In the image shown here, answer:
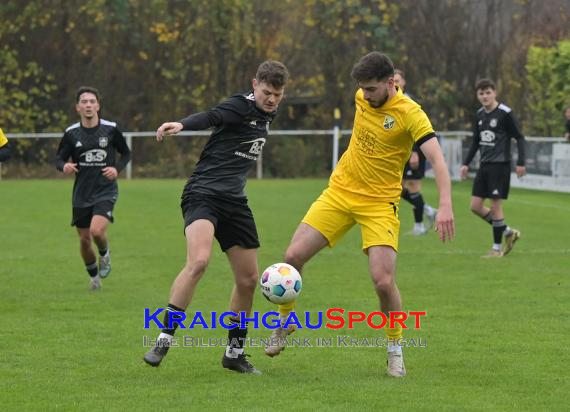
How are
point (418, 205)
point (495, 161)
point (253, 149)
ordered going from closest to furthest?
1. point (253, 149)
2. point (495, 161)
3. point (418, 205)

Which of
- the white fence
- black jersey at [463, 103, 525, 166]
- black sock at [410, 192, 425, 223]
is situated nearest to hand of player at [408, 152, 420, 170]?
black sock at [410, 192, 425, 223]

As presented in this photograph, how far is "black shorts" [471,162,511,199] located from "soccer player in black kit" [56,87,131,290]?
4.89 m

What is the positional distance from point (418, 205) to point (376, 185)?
29.5 ft

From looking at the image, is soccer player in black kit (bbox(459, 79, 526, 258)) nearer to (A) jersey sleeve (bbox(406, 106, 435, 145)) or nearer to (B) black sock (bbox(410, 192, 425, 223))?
(B) black sock (bbox(410, 192, 425, 223))

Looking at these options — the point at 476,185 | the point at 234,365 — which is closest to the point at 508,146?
the point at 476,185

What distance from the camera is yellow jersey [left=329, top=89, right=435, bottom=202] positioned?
729cm

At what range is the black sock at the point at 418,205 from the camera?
1634 centimetres

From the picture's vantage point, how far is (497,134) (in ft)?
45.7

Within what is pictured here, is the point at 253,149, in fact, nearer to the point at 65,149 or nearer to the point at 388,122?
the point at 388,122

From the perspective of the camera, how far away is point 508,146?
13953mm

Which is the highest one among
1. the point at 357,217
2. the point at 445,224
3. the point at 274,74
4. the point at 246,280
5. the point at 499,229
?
the point at 274,74

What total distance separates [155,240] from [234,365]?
8.78 metres

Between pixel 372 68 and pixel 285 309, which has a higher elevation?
pixel 372 68

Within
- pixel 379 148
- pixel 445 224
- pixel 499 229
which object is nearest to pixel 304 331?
pixel 379 148
